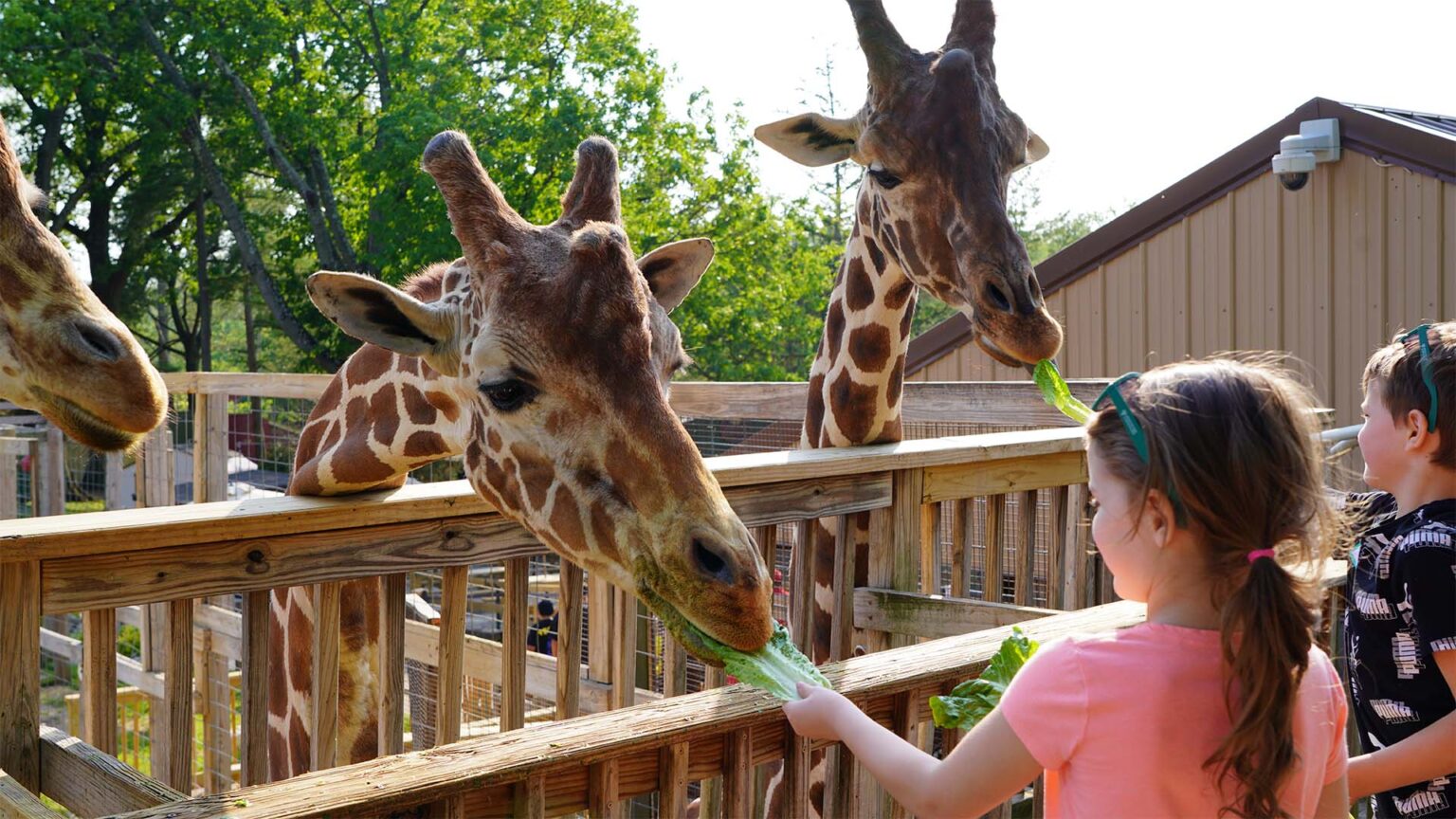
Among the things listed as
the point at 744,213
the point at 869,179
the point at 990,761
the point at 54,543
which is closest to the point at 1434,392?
the point at 990,761

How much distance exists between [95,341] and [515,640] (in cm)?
124

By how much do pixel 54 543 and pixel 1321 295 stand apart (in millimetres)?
9262

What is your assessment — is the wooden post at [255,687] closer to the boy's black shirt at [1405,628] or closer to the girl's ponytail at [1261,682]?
the girl's ponytail at [1261,682]

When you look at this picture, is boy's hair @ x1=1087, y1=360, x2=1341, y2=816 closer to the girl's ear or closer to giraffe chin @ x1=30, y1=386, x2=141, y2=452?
the girl's ear

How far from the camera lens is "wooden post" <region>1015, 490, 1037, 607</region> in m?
3.93

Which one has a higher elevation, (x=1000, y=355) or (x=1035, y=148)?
(x=1035, y=148)

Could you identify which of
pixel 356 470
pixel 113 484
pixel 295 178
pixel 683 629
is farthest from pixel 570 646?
pixel 295 178

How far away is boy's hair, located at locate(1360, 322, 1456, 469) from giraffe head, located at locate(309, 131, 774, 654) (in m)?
1.34

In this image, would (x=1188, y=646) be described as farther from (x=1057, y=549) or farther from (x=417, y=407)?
(x=1057, y=549)

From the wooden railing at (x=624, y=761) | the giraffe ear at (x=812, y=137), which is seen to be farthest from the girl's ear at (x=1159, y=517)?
the giraffe ear at (x=812, y=137)

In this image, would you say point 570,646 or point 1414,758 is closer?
point 1414,758

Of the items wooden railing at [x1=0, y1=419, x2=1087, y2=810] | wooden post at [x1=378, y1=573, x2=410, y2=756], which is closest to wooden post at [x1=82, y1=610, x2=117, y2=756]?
wooden railing at [x1=0, y1=419, x2=1087, y2=810]

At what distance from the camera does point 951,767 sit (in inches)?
64.7

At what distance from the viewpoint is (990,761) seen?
161cm
